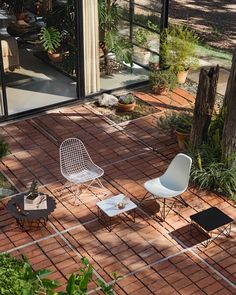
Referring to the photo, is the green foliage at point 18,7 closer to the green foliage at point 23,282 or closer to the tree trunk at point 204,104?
the tree trunk at point 204,104

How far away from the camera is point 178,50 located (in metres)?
11.1

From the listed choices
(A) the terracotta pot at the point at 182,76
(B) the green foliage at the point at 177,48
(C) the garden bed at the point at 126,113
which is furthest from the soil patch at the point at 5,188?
(A) the terracotta pot at the point at 182,76

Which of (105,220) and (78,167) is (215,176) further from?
(78,167)

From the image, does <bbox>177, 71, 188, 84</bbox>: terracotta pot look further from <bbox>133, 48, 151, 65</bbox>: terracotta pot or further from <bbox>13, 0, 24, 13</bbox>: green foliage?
<bbox>13, 0, 24, 13</bbox>: green foliage

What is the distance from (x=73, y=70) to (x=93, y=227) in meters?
4.25

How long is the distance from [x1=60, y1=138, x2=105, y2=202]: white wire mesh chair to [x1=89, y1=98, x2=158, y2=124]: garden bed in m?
1.82

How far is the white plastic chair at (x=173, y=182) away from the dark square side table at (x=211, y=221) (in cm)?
44

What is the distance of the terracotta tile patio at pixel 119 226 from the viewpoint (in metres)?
6.63

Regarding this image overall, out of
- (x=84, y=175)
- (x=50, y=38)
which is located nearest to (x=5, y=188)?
(x=84, y=175)

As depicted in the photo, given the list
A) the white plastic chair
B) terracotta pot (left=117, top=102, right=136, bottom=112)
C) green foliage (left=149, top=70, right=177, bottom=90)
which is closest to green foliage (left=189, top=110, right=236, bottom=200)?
the white plastic chair

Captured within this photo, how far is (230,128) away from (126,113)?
9.22 feet

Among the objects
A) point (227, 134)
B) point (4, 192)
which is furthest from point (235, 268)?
point (4, 192)

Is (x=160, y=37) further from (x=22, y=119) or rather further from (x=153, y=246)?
(x=153, y=246)

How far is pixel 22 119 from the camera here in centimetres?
1024
